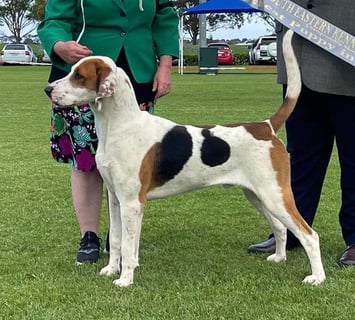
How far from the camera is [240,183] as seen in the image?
16.0 feet

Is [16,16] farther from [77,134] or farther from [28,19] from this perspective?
[77,134]

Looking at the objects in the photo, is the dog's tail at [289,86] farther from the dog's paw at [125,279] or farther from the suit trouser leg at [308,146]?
the dog's paw at [125,279]

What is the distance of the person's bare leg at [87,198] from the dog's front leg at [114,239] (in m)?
0.47

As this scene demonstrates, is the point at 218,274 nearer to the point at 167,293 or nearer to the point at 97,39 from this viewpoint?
the point at 167,293

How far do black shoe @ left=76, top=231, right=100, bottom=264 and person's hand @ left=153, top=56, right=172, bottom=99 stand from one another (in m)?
1.18

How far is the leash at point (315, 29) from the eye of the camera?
5012 millimetres

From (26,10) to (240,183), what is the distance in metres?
75.2

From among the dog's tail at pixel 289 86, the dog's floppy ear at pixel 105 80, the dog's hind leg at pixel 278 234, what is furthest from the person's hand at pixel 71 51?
the dog's hind leg at pixel 278 234

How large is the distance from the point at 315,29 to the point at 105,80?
1531 millimetres

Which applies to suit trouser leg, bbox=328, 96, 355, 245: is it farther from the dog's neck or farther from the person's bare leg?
the person's bare leg

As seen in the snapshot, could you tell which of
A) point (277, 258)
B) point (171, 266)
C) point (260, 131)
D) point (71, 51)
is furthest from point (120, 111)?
point (277, 258)

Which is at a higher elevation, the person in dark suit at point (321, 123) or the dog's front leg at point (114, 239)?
the person in dark suit at point (321, 123)

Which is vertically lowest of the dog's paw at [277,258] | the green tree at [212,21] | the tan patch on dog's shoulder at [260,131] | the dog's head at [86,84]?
the green tree at [212,21]

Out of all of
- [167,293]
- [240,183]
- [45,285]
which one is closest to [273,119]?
[240,183]
